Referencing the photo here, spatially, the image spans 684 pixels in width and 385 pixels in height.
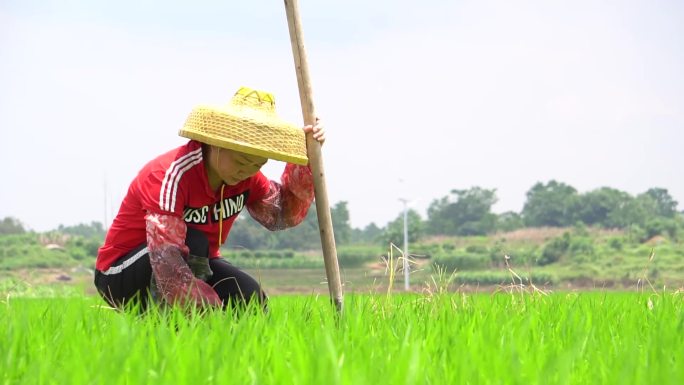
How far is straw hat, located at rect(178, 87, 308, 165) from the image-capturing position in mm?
2500

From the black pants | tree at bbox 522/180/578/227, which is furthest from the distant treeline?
the black pants

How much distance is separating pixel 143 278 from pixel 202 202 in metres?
0.35

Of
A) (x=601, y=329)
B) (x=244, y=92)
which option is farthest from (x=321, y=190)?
(x=601, y=329)

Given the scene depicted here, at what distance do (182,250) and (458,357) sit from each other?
1320 mm

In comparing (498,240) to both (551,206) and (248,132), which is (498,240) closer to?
(248,132)

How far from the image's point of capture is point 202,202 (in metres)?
2.73

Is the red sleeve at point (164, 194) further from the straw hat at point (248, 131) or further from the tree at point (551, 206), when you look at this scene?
the tree at point (551, 206)

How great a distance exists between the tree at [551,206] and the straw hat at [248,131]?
143ft

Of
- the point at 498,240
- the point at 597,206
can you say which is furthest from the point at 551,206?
the point at 498,240

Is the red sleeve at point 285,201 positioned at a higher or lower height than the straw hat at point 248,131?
lower

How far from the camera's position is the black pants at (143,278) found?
276 cm

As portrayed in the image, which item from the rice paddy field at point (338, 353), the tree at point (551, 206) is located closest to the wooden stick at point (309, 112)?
the rice paddy field at point (338, 353)

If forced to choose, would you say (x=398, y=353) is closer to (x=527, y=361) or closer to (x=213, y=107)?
(x=527, y=361)

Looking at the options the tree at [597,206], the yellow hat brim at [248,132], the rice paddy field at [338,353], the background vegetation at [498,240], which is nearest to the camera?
the rice paddy field at [338,353]
